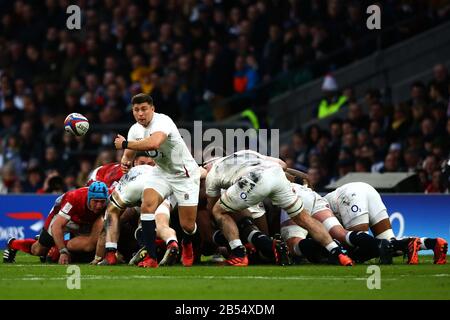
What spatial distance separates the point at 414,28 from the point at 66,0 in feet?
25.7

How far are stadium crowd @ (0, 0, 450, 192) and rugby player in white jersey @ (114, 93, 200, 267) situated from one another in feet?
17.7

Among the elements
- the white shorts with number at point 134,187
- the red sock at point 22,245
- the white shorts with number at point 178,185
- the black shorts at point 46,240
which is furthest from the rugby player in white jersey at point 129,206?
the red sock at point 22,245

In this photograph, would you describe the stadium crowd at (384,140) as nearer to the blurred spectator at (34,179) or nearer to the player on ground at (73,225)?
the blurred spectator at (34,179)

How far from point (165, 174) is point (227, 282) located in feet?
7.90

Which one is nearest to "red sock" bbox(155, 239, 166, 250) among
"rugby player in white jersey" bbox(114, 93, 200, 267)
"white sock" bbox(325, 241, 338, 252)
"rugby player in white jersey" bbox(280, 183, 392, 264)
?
"rugby player in white jersey" bbox(114, 93, 200, 267)

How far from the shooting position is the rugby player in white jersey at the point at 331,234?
13531 millimetres

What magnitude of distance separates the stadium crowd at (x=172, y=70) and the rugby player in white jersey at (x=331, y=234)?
15.2 ft

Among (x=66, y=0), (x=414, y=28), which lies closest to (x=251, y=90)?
(x=414, y=28)

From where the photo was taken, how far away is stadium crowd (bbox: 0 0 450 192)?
19562mm

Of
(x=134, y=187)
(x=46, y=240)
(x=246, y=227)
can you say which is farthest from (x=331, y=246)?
(x=46, y=240)

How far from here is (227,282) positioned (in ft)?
37.9

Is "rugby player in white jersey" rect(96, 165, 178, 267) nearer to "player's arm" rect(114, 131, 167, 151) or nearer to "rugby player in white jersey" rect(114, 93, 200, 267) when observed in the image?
"rugby player in white jersey" rect(114, 93, 200, 267)

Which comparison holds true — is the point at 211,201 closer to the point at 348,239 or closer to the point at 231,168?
the point at 231,168

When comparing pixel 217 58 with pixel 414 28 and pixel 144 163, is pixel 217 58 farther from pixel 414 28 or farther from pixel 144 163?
pixel 144 163
